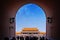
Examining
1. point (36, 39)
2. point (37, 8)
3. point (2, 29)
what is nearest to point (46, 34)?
point (36, 39)

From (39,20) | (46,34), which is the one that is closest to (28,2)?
(39,20)

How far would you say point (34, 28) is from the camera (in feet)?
37.6

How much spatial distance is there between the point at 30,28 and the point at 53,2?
1.89m

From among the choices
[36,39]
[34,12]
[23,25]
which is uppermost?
[34,12]

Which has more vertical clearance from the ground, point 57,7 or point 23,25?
point 57,7

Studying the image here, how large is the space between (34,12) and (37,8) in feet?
0.91

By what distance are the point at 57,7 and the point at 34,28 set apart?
1691 mm

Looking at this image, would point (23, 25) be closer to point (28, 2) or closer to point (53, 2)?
point (28, 2)

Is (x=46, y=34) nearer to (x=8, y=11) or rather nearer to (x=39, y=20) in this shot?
(x=39, y=20)

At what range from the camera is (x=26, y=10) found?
38.0 ft

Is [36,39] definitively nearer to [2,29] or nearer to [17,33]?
[17,33]

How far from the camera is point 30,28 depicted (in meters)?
11.5

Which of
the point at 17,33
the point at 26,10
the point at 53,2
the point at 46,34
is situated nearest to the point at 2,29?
the point at 17,33

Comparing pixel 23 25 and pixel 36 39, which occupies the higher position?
pixel 23 25
